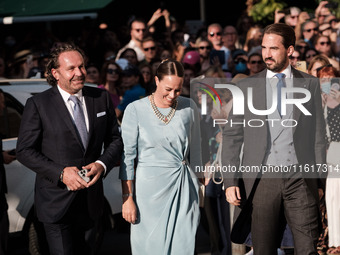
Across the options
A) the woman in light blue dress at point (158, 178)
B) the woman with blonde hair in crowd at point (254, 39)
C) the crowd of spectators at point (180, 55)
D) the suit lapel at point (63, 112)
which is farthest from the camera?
the woman with blonde hair in crowd at point (254, 39)

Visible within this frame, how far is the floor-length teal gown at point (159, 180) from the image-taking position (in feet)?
21.3

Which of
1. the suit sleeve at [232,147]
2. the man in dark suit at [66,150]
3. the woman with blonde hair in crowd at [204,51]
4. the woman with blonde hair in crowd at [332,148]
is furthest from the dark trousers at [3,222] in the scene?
the woman with blonde hair in crowd at [204,51]

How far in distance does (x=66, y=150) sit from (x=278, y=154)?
170cm

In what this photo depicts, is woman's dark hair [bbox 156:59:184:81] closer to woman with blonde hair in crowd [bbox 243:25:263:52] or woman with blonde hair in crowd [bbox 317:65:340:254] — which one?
woman with blonde hair in crowd [bbox 317:65:340:254]

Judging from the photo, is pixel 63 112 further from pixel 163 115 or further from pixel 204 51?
pixel 204 51

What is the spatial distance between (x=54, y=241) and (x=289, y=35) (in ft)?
8.25

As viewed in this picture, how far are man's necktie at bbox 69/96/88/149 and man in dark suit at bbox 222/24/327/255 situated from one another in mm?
1151

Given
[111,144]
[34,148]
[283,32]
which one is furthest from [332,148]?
[34,148]

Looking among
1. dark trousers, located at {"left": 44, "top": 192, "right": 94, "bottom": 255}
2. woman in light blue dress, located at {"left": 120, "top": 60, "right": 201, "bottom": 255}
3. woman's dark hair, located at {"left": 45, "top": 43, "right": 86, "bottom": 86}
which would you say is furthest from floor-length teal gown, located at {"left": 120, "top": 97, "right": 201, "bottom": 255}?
woman's dark hair, located at {"left": 45, "top": 43, "right": 86, "bottom": 86}

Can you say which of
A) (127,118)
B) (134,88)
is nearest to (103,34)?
(134,88)

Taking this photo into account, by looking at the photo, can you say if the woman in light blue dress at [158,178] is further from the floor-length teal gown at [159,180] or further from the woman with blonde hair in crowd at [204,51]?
the woman with blonde hair in crowd at [204,51]

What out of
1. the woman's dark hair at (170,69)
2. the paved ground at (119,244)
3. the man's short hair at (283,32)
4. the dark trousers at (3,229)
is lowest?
the paved ground at (119,244)

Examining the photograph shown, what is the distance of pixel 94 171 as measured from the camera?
20.4 ft

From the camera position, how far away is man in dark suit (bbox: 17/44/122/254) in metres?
6.19
